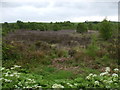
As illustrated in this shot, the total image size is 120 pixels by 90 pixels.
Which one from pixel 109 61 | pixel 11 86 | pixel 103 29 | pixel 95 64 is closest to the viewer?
pixel 11 86

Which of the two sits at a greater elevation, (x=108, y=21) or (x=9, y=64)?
(x=108, y=21)

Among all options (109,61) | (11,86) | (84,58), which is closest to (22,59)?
(84,58)

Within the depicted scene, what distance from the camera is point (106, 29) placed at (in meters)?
21.8

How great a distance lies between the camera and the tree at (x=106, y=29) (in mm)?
21703

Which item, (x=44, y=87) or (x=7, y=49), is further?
(x=7, y=49)

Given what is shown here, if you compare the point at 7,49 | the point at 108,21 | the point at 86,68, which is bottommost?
the point at 86,68

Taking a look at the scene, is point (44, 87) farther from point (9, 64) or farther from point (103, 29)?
point (103, 29)

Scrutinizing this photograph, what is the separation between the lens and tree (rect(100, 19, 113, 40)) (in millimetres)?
21703

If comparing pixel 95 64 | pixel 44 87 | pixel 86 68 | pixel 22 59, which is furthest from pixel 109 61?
pixel 44 87

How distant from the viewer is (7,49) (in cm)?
1116

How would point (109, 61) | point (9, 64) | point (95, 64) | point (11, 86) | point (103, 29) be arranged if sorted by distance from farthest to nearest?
point (103, 29) → point (109, 61) → point (95, 64) → point (9, 64) → point (11, 86)

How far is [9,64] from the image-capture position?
969 cm

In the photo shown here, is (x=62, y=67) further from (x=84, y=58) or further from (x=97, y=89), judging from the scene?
(x=97, y=89)

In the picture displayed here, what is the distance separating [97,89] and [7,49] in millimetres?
6881
